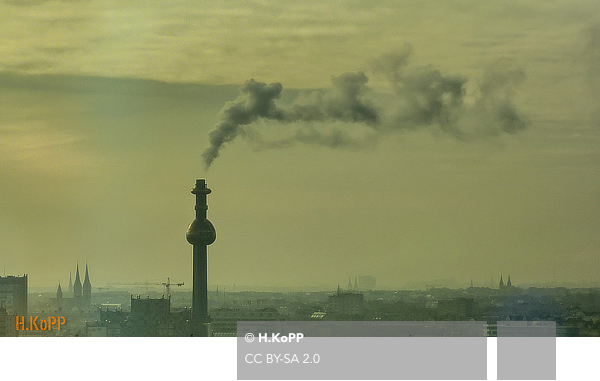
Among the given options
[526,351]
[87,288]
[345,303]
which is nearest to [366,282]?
[345,303]

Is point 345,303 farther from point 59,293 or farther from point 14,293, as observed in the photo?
point 14,293

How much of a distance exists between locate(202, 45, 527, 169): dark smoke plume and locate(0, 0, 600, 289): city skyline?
0.04 feet

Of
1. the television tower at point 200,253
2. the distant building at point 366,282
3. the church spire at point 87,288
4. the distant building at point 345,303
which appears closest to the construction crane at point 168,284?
the television tower at point 200,253

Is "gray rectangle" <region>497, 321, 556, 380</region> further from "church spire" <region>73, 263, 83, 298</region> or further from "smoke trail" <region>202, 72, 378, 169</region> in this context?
"church spire" <region>73, 263, 83, 298</region>

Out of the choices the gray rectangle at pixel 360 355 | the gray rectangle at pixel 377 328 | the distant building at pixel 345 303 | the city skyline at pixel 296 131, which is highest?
the city skyline at pixel 296 131

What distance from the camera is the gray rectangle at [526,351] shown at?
3979 millimetres

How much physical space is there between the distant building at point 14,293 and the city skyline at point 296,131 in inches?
2.8

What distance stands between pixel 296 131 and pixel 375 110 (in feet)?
2.06

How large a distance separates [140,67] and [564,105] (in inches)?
125

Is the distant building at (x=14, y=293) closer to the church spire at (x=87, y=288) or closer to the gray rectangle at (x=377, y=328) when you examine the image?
the church spire at (x=87, y=288)

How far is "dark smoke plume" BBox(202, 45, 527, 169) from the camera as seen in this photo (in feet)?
17.7

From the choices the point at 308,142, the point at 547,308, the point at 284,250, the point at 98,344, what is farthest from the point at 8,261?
the point at 547,308

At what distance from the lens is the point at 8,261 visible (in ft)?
18.0

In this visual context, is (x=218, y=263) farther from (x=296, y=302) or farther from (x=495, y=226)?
(x=495, y=226)
